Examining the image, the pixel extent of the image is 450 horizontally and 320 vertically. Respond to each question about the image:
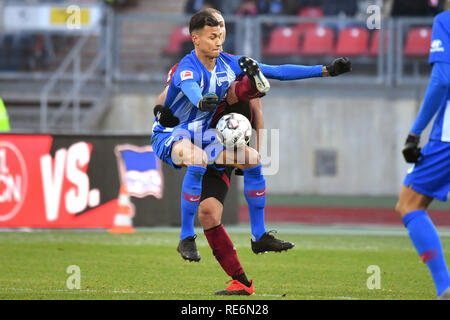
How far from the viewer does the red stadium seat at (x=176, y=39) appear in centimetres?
1956

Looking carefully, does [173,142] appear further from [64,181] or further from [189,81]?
[64,181]

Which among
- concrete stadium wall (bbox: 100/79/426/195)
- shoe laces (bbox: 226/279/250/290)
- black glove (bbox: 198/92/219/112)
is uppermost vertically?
black glove (bbox: 198/92/219/112)

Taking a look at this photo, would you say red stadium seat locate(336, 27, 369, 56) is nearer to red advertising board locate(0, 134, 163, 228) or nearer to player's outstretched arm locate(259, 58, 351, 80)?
red advertising board locate(0, 134, 163, 228)

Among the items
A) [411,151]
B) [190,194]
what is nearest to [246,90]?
[190,194]

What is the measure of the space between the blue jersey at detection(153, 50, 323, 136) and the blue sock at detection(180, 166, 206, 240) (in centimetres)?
35

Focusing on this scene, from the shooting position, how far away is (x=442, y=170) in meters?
6.02

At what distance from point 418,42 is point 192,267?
10.9m

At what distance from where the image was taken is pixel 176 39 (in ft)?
65.6

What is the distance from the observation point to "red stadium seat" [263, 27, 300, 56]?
19078mm

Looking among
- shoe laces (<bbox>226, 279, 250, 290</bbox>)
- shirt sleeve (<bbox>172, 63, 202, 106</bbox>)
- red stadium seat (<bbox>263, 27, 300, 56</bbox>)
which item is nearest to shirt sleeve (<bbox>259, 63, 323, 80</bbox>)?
shirt sleeve (<bbox>172, 63, 202, 106</bbox>)

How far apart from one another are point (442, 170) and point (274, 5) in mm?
14899

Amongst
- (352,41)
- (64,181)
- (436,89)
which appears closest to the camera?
(436,89)
